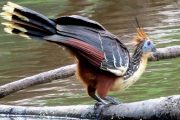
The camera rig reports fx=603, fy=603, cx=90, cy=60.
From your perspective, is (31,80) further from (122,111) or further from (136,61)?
(122,111)

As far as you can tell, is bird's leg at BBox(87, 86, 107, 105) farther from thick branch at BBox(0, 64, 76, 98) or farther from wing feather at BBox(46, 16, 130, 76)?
thick branch at BBox(0, 64, 76, 98)

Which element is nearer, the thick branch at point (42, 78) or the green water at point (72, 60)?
the thick branch at point (42, 78)

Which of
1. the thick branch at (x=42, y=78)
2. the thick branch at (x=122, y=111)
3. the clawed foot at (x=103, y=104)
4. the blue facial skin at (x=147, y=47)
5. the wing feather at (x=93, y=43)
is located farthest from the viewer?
the thick branch at (x=42, y=78)

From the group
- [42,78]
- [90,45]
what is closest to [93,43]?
[90,45]

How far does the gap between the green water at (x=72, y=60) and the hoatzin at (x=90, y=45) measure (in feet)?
6.94

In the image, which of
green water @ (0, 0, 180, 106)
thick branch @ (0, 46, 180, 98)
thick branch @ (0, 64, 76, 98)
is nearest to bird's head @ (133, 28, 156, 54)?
thick branch @ (0, 46, 180, 98)

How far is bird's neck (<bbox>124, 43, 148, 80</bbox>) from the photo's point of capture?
4008mm

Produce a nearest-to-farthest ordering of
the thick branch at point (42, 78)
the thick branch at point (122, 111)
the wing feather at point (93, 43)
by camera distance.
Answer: the thick branch at point (122, 111) < the wing feather at point (93, 43) < the thick branch at point (42, 78)

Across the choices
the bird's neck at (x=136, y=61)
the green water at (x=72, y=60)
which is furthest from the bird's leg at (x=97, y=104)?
the green water at (x=72, y=60)

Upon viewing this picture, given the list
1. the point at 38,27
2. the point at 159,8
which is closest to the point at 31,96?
the point at 38,27

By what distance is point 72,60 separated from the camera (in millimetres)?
8375

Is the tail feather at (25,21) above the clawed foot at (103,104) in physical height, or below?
above

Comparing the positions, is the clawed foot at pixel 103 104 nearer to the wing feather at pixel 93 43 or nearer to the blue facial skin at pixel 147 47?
the wing feather at pixel 93 43

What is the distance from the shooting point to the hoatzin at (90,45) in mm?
3461
